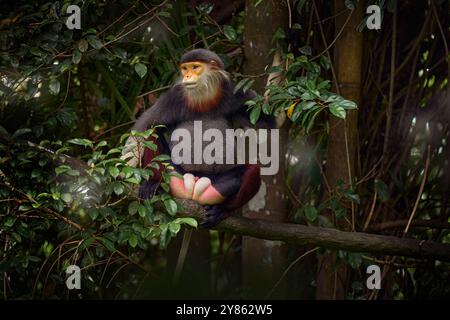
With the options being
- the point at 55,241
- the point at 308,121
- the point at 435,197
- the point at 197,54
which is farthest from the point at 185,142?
the point at 435,197

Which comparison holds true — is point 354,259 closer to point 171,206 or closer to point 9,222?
point 171,206

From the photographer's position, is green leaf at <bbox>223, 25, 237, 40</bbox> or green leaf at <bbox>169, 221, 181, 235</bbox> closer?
green leaf at <bbox>169, 221, 181, 235</bbox>

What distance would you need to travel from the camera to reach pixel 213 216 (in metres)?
2.86

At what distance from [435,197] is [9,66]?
2.38 meters

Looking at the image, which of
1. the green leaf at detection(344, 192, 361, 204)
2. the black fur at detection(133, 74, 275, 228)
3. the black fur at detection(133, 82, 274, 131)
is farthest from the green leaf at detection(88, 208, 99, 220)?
the green leaf at detection(344, 192, 361, 204)

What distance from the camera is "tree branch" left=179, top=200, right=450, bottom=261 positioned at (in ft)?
9.29

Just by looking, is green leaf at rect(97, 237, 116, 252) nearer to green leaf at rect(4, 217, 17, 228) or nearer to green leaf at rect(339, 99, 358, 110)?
green leaf at rect(4, 217, 17, 228)

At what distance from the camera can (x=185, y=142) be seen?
3.02 metres

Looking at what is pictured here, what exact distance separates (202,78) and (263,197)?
75 cm

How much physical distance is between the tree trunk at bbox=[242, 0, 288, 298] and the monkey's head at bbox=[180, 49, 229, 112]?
38cm

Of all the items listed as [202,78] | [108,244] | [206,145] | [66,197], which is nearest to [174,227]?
[108,244]

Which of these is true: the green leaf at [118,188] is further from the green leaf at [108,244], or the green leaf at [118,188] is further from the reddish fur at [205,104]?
the reddish fur at [205,104]

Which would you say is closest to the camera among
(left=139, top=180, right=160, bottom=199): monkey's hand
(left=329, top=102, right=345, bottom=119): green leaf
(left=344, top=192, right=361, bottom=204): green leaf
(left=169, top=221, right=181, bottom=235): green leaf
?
(left=329, top=102, right=345, bottom=119): green leaf

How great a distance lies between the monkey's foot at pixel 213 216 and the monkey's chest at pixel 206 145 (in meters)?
0.19
